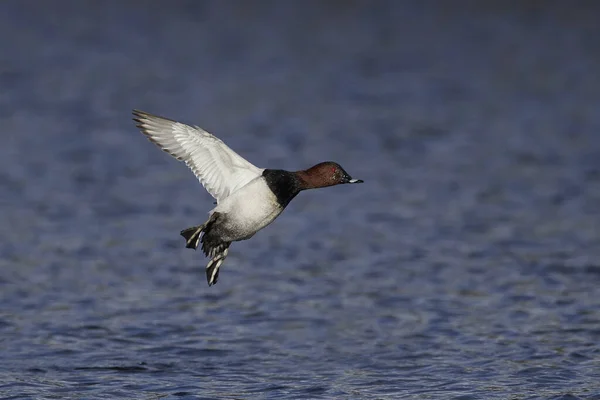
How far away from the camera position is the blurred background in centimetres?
988

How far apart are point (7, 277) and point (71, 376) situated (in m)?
2.70

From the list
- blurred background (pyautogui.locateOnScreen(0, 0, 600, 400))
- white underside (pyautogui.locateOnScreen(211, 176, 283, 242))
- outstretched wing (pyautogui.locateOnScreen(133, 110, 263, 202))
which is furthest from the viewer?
blurred background (pyautogui.locateOnScreen(0, 0, 600, 400))

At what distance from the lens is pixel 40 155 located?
16078mm

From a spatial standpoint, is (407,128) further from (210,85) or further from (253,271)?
(253,271)

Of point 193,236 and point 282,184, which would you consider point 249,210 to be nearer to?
point 282,184

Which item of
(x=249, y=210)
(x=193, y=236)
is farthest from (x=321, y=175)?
(x=193, y=236)

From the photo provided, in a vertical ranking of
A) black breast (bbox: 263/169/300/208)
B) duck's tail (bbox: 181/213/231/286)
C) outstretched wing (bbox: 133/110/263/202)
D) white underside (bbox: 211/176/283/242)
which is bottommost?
duck's tail (bbox: 181/213/231/286)

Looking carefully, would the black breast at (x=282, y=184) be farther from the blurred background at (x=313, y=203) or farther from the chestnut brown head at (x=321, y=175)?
the blurred background at (x=313, y=203)

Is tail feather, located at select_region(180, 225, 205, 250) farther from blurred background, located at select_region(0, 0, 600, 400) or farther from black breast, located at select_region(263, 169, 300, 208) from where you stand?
blurred background, located at select_region(0, 0, 600, 400)

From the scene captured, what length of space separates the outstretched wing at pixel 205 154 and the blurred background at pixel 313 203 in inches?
64.0

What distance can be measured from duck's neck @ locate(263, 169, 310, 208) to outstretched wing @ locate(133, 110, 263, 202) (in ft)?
0.72

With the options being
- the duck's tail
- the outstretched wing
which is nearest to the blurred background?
the duck's tail

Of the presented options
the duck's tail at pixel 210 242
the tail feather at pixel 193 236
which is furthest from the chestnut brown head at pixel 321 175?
the tail feather at pixel 193 236

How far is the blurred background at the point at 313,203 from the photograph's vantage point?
9883 mm
